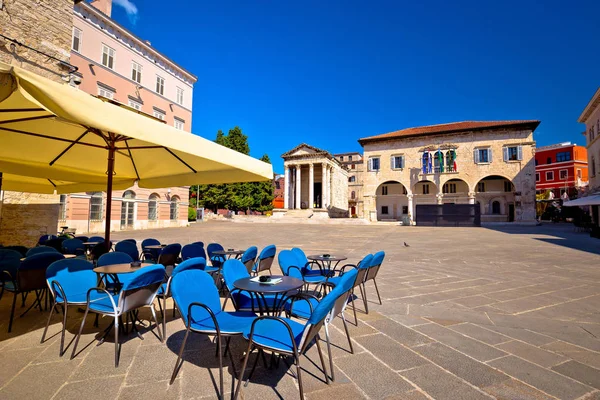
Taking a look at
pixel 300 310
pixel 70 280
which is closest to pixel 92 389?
pixel 70 280

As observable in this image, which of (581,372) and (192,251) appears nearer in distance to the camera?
(581,372)

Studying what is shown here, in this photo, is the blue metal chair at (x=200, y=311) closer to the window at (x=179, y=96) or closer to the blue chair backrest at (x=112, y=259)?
the blue chair backrest at (x=112, y=259)

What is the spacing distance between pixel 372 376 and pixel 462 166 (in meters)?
33.9

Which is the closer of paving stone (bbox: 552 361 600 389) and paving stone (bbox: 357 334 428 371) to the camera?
paving stone (bbox: 552 361 600 389)

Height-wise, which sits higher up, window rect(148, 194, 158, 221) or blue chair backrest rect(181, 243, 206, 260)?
Result: window rect(148, 194, 158, 221)

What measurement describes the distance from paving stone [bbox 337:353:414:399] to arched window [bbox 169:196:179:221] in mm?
22723

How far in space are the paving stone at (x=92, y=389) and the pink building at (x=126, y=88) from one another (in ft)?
50.8

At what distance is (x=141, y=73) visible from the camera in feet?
64.1

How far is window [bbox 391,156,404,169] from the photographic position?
33.8 metres

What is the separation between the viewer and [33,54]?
6293 millimetres

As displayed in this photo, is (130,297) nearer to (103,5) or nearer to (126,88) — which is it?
(126,88)

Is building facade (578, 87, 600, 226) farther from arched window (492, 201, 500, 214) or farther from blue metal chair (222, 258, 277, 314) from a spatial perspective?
blue metal chair (222, 258, 277, 314)

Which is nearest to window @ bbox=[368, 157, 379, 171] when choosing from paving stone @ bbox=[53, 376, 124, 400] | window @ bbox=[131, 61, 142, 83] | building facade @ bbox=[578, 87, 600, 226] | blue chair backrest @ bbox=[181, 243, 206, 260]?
building facade @ bbox=[578, 87, 600, 226]

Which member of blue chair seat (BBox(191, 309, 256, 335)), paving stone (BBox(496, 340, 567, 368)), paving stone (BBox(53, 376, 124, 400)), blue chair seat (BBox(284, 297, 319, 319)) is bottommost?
paving stone (BBox(496, 340, 567, 368))
